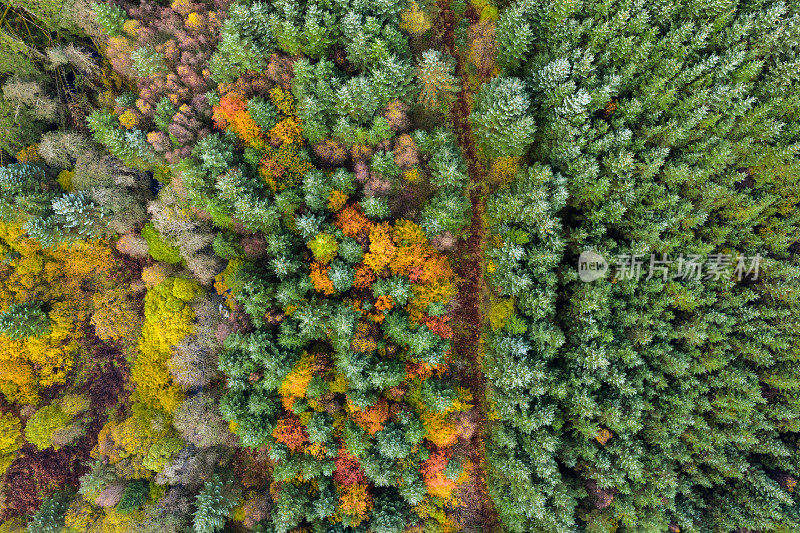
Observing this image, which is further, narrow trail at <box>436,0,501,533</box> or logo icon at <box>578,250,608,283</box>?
narrow trail at <box>436,0,501,533</box>

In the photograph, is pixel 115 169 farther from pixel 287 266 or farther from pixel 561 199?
pixel 561 199

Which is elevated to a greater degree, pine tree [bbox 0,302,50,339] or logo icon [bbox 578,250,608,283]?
logo icon [bbox 578,250,608,283]

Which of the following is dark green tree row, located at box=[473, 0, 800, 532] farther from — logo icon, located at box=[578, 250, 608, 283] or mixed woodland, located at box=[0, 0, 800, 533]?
logo icon, located at box=[578, 250, 608, 283]

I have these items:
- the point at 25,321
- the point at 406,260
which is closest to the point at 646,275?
the point at 406,260

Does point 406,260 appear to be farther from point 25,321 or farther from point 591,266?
point 25,321

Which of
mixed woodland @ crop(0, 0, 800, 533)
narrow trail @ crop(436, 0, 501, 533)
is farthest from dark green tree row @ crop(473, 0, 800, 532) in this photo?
narrow trail @ crop(436, 0, 501, 533)

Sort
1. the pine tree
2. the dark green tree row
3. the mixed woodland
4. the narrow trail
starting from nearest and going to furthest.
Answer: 1. the dark green tree row
2. the mixed woodland
3. the pine tree
4. the narrow trail

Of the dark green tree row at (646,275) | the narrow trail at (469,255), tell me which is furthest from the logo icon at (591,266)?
the narrow trail at (469,255)

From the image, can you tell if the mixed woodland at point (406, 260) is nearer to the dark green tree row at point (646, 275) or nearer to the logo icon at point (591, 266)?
the dark green tree row at point (646, 275)
